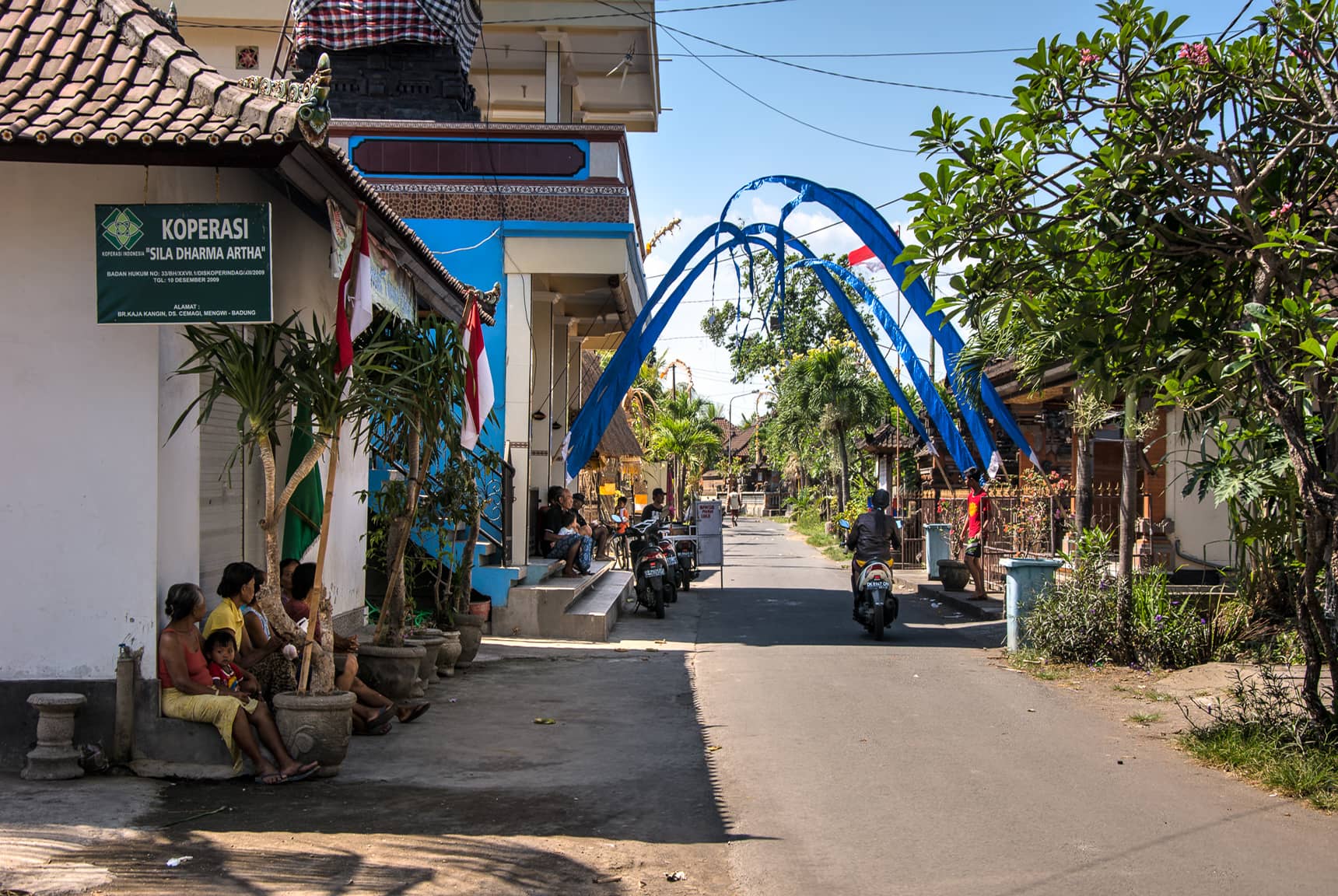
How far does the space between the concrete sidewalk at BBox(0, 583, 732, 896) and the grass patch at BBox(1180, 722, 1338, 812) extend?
10.8 ft

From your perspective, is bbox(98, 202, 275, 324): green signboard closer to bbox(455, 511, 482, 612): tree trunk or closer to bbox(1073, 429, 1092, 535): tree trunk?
bbox(455, 511, 482, 612): tree trunk

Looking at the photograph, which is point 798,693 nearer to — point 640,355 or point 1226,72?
point 1226,72

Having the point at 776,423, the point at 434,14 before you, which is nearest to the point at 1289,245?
the point at 434,14

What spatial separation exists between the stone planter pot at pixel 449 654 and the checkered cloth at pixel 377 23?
8.78m

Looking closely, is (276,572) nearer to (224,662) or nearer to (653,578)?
(224,662)

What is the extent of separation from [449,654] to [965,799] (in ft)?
18.5

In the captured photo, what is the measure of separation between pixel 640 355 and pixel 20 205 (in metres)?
10.5

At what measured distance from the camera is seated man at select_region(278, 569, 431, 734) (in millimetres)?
8164

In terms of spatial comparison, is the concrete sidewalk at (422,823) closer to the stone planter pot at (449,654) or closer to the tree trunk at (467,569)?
the stone planter pot at (449,654)

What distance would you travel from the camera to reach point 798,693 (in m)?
10.5

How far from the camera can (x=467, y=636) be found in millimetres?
11758

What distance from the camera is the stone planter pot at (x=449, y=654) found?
10.8 m

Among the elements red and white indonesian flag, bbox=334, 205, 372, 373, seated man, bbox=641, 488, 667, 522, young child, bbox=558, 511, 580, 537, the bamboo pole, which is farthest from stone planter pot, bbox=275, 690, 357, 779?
seated man, bbox=641, 488, 667, 522

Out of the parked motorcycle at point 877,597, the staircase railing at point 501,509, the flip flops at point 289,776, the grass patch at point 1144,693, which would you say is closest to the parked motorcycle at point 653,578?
the staircase railing at point 501,509
